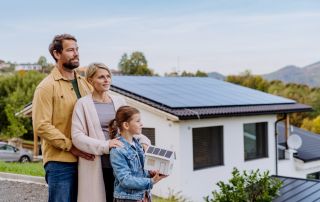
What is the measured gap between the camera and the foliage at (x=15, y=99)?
27.6 metres

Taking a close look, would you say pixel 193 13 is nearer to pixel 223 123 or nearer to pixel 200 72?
pixel 223 123

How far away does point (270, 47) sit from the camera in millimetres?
34406

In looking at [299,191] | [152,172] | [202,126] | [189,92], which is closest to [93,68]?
[152,172]

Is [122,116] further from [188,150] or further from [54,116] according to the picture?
[188,150]

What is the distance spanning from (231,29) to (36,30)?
39.1ft

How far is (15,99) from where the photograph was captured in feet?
102

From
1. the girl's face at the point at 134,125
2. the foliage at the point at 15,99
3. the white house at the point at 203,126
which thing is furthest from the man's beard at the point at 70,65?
the foliage at the point at 15,99

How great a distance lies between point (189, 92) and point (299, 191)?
6.68m

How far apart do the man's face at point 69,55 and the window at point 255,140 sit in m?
11.3

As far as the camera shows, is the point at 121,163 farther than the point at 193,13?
No

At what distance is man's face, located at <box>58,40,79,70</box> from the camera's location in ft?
11.0

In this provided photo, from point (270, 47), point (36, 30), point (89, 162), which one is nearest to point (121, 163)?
point (89, 162)

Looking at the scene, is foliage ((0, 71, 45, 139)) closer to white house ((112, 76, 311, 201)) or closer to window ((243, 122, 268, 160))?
white house ((112, 76, 311, 201))

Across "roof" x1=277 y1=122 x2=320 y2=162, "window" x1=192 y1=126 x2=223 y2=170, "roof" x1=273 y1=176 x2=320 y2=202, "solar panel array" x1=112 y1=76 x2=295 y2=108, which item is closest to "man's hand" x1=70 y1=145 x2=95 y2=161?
"roof" x1=273 y1=176 x2=320 y2=202
